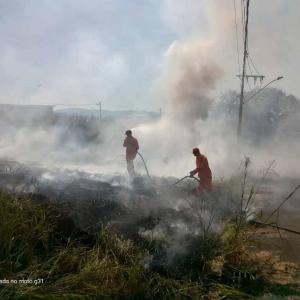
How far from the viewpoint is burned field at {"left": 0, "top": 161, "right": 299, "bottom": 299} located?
5.90 meters

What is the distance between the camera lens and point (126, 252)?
6.79 meters

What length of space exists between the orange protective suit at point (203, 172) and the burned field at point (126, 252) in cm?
121

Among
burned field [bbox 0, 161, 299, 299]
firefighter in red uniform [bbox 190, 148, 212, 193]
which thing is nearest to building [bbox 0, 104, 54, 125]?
burned field [bbox 0, 161, 299, 299]

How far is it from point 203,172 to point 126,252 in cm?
426

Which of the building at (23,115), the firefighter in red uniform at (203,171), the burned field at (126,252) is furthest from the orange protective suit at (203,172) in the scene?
the building at (23,115)

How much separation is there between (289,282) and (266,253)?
138 cm

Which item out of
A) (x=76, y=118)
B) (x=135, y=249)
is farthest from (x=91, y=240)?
(x=76, y=118)

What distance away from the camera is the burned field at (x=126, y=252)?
5.90 meters

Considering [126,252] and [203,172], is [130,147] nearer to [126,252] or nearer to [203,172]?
[203,172]

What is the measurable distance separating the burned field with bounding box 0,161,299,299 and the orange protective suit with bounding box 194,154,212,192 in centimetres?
121

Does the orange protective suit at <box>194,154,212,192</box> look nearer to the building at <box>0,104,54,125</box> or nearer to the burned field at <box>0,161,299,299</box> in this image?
the burned field at <box>0,161,299,299</box>

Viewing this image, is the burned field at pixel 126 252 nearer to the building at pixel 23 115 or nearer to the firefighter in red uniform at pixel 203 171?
the firefighter in red uniform at pixel 203 171

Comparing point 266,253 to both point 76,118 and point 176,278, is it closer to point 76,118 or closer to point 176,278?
point 176,278

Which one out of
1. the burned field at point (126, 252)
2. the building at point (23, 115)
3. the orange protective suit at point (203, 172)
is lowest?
the burned field at point (126, 252)
